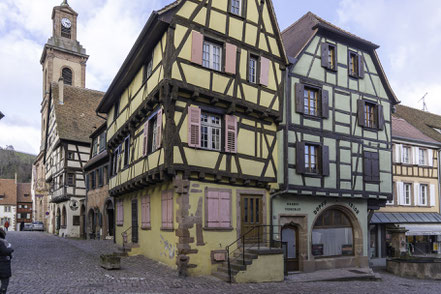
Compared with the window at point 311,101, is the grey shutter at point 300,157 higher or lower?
lower

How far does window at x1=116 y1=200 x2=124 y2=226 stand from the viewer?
21797 millimetres

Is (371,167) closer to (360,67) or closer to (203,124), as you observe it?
(360,67)

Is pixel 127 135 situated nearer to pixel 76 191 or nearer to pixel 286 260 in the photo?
pixel 286 260

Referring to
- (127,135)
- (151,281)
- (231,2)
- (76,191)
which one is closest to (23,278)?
(151,281)

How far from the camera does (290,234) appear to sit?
17.5m

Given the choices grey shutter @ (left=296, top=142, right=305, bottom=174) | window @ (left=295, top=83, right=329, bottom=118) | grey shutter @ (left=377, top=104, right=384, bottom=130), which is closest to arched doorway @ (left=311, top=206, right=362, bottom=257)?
grey shutter @ (left=296, top=142, right=305, bottom=174)

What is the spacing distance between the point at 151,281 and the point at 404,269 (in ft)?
40.4

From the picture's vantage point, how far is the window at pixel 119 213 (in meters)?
21.8

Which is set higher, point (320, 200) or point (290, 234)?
point (320, 200)

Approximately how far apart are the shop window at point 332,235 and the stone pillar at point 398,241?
605cm

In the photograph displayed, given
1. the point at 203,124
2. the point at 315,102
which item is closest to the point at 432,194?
the point at 315,102

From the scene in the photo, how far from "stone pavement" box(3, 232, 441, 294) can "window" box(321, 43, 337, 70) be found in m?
9.12

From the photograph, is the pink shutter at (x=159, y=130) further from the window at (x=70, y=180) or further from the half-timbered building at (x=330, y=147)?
the window at (x=70, y=180)

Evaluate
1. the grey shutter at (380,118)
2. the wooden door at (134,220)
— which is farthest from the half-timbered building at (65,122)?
the grey shutter at (380,118)
